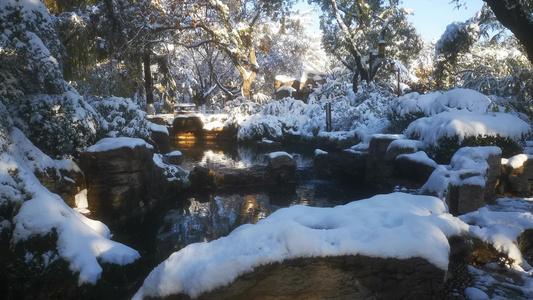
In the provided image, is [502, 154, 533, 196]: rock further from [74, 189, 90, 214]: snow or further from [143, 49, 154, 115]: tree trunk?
[143, 49, 154, 115]: tree trunk

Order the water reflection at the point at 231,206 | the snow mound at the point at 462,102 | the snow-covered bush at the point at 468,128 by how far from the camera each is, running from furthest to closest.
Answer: the snow mound at the point at 462,102 → the snow-covered bush at the point at 468,128 → the water reflection at the point at 231,206

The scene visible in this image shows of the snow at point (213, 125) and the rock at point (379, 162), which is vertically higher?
the snow at point (213, 125)

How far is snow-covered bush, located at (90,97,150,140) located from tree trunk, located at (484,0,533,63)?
7902mm

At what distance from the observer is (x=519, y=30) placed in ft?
18.1

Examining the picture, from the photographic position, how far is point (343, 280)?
3037mm

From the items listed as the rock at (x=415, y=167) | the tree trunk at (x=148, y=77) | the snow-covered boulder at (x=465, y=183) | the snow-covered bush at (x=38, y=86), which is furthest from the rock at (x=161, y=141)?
the snow-covered boulder at (x=465, y=183)

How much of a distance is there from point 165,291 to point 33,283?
2.06 metres

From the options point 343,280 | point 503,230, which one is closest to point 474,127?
point 503,230

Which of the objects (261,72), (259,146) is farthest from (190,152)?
(261,72)

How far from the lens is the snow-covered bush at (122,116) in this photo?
8938mm

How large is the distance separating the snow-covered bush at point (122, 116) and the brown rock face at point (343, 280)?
681 centimetres

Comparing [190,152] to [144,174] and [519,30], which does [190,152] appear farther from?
[519,30]

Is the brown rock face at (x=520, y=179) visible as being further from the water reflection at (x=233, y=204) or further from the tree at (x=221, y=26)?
the tree at (x=221, y=26)

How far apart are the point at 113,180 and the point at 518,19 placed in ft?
24.1
